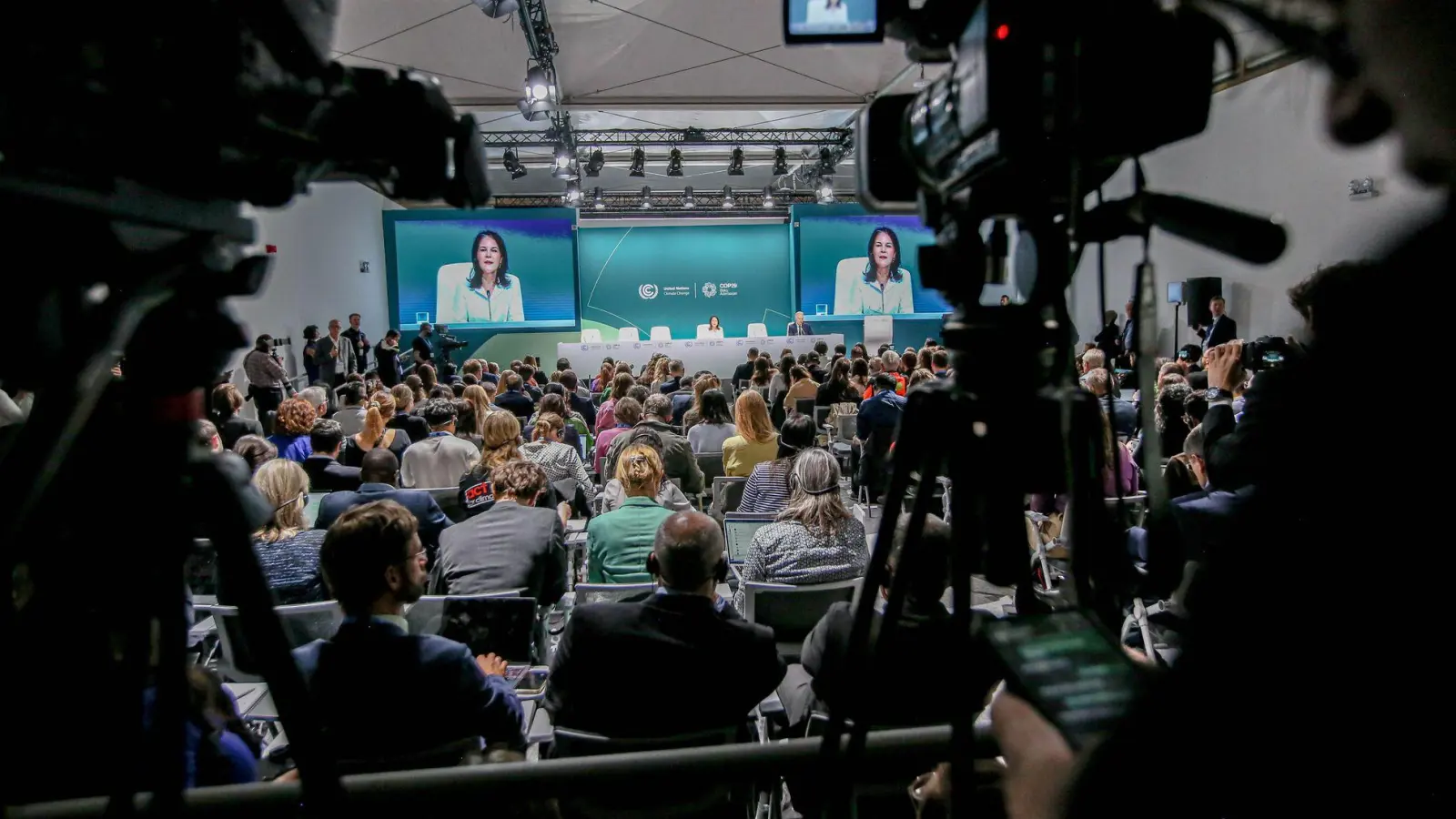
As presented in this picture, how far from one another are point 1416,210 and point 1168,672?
0.35m

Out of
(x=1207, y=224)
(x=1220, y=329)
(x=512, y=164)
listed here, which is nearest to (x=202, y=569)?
(x=1207, y=224)

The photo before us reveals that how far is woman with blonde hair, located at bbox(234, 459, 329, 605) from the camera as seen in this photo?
9.09ft

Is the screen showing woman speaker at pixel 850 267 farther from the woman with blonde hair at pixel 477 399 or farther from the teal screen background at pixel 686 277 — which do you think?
the woman with blonde hair at pixel 477 399

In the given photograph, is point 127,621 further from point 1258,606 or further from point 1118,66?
point 1118,66

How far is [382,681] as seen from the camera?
1673mm

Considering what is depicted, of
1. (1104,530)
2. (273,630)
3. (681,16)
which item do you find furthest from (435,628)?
(681,16)

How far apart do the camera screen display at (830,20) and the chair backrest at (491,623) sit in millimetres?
1708

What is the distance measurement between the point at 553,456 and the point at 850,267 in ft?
41.1

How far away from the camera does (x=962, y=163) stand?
88 centimetres

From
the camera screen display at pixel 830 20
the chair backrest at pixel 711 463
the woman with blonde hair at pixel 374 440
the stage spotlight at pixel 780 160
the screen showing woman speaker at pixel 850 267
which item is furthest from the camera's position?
the screen showing woman speaker at pixel 850 267

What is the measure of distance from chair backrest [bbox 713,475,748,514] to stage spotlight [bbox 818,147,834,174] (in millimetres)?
10172

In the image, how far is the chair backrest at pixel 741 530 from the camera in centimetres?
347

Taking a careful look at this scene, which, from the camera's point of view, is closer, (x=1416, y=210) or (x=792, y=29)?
(x=1416, y=210)

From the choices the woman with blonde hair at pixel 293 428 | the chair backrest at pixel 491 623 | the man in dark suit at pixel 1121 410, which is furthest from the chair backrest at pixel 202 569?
the man in dark suit at pixel 1121 410
